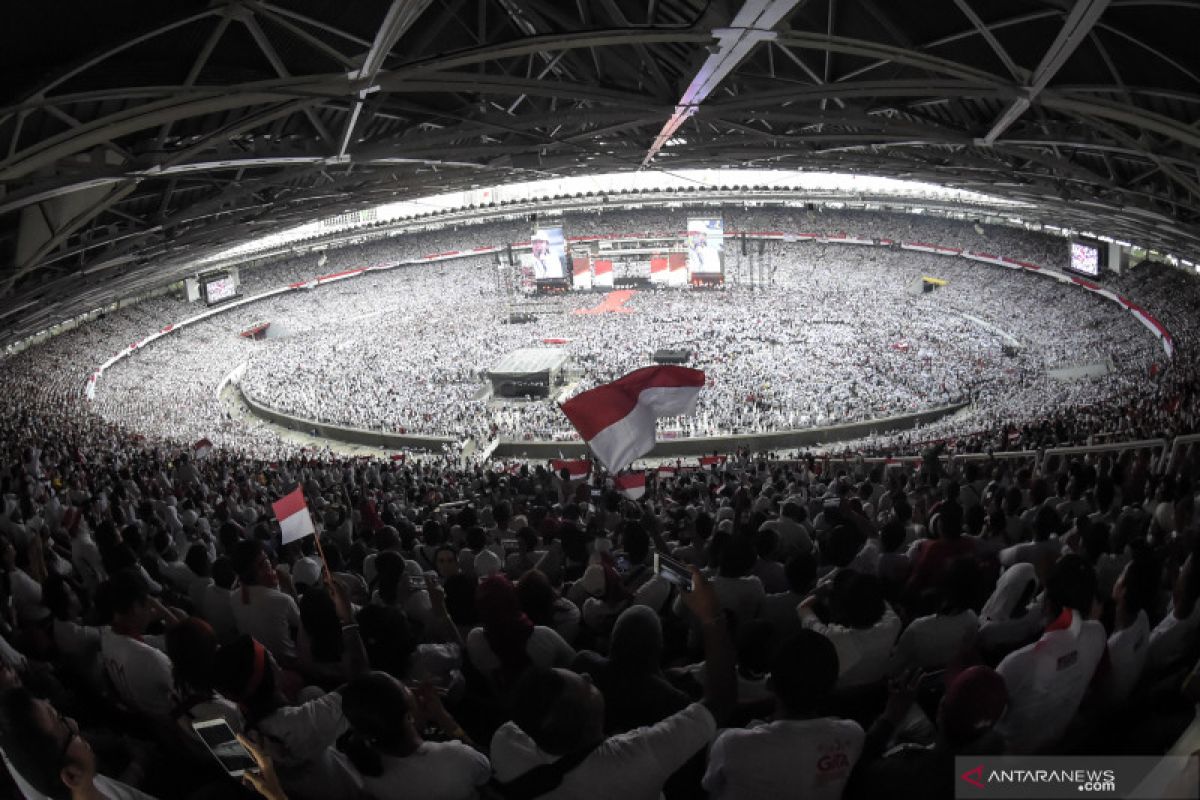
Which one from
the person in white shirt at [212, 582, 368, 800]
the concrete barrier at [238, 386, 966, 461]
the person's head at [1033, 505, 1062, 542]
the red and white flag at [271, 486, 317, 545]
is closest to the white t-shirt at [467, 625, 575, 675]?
the person in white shirt at [212, 582, 368, 800]

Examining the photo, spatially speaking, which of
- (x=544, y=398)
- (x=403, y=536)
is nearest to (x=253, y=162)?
(x=403, y=536)

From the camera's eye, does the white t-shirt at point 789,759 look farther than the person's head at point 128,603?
No

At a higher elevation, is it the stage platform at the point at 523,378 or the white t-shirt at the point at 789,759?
the white t-shirt at the point at 789,759

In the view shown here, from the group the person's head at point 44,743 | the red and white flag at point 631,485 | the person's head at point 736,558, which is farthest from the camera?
the red and white flag at point 631,485

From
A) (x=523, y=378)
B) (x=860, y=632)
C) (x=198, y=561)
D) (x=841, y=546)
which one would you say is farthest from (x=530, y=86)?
(x=523, y=378)

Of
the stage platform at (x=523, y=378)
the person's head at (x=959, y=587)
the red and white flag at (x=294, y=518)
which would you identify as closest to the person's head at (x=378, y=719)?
the person's head at (x=959, y=587)

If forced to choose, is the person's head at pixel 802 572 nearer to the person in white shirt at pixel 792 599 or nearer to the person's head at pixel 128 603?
the person in white shirt at pixel 792 599

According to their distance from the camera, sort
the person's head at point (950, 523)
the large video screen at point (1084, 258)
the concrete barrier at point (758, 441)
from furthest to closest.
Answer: the large video screen at point (1084, 258) → the concrete barrier at point (758, 441) → the person's head at point (950, 523)
